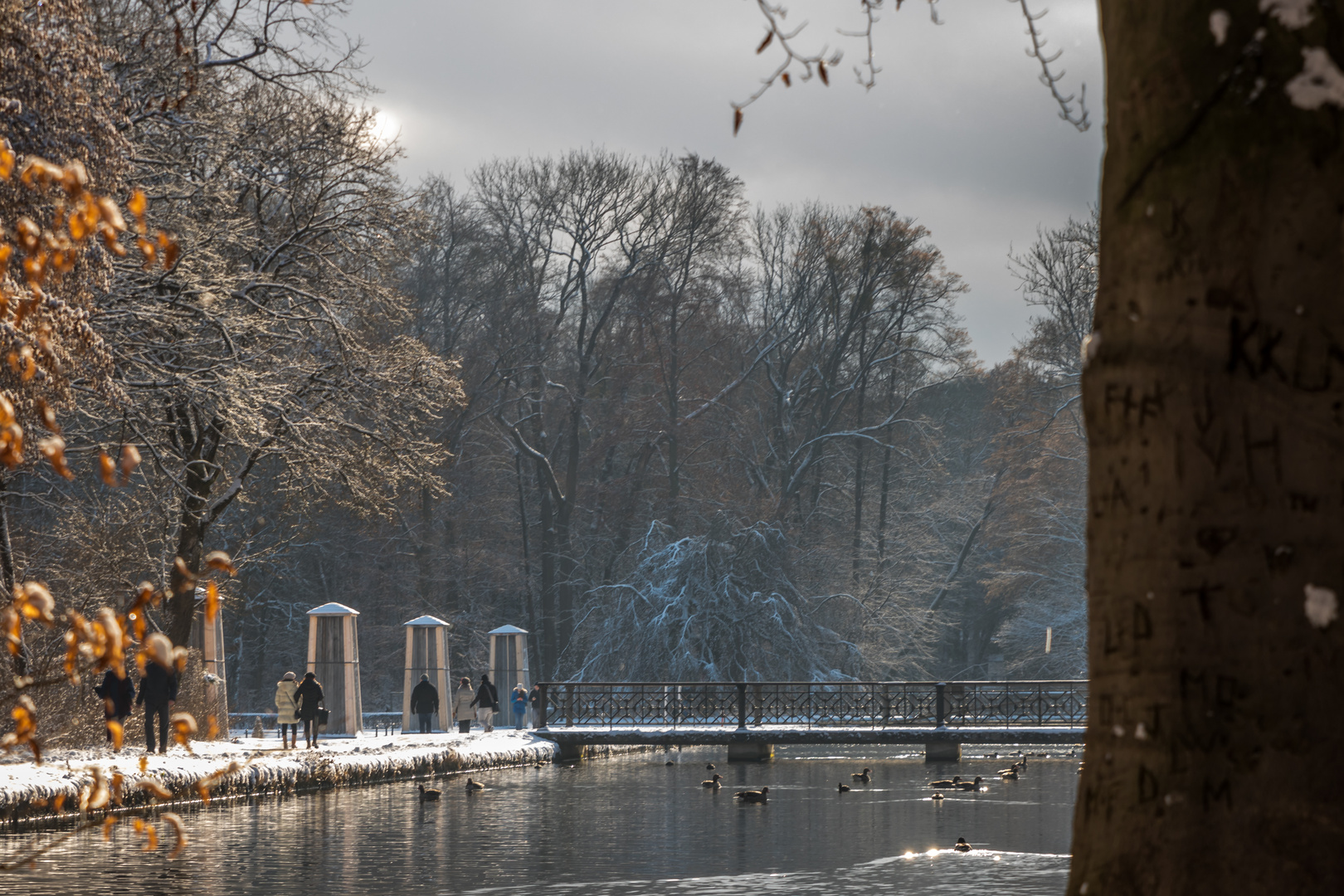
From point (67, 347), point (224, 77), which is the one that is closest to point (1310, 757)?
point (67, 347)

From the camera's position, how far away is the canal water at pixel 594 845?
40.2 feet

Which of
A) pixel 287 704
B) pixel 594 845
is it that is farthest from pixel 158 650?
pixel 287 704

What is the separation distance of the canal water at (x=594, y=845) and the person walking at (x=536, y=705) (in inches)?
281

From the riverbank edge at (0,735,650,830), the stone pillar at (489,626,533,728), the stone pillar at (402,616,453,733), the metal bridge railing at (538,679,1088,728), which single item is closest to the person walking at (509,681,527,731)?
the stone pillar at (489,626,533,728)

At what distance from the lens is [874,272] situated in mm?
42656

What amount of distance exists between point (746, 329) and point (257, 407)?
2451 cm

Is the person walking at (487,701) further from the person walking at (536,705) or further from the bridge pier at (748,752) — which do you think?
the bridge pier at (748,752)

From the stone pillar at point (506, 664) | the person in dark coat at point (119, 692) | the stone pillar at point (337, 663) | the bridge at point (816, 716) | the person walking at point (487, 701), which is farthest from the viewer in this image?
the stone pillar at point (506, 664)

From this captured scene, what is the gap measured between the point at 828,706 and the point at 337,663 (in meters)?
10.0

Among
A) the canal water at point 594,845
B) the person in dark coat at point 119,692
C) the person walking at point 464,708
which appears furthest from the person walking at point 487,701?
the person in dark coat at point 119,692

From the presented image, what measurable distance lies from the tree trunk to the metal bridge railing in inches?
1073

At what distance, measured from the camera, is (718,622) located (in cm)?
3747

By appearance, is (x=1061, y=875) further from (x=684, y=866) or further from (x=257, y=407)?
(x=257, y=407)

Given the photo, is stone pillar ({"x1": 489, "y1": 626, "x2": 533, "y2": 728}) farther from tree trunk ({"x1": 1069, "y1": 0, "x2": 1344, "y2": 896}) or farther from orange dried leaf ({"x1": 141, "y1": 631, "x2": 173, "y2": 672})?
tree trunk ({"x1": 1069, "y1": 0, "x2": 1344, "y2": 896})
